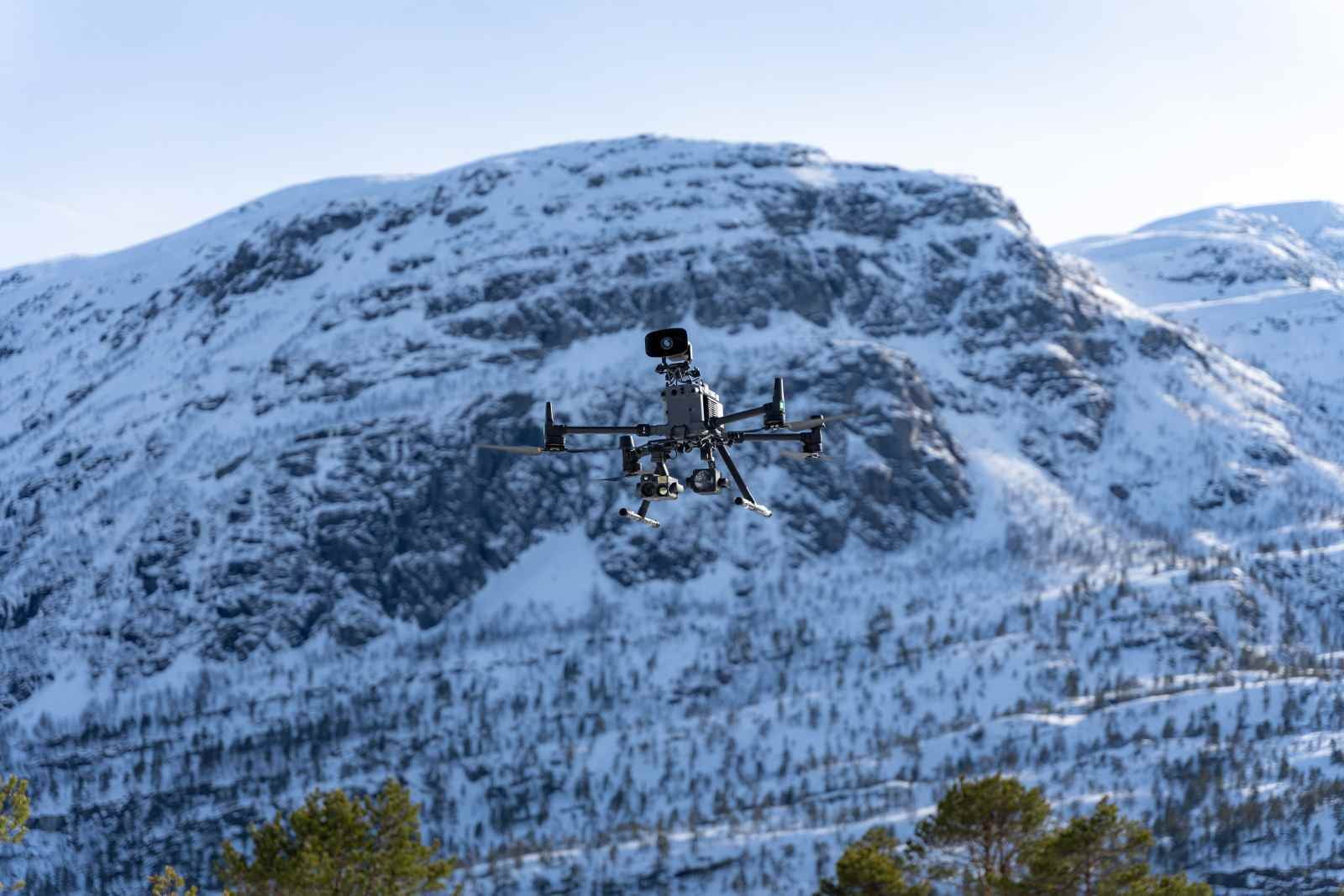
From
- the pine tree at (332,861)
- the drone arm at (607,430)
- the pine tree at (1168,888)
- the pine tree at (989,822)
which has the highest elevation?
the drone arm at (607,430)

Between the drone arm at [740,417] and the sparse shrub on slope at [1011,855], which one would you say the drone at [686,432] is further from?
the sparse shrub on slope at [1011,855]

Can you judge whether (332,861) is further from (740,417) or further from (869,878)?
(740,417)

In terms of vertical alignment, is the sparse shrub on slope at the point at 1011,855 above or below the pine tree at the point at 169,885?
below

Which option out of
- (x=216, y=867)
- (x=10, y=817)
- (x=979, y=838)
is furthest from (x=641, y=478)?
(x=979, y=838)

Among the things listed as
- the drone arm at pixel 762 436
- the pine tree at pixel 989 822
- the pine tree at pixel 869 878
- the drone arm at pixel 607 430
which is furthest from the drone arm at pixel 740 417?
the pine tree at pixel 989 822

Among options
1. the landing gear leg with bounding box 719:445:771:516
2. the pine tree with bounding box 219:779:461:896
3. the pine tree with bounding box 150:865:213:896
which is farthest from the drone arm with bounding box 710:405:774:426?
the pine tree with bounding box 219:779:461:896

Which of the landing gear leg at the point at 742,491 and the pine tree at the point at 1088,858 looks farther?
the pine tree at the point at 1088,858

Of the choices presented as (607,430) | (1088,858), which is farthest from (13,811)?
(1088,858)
